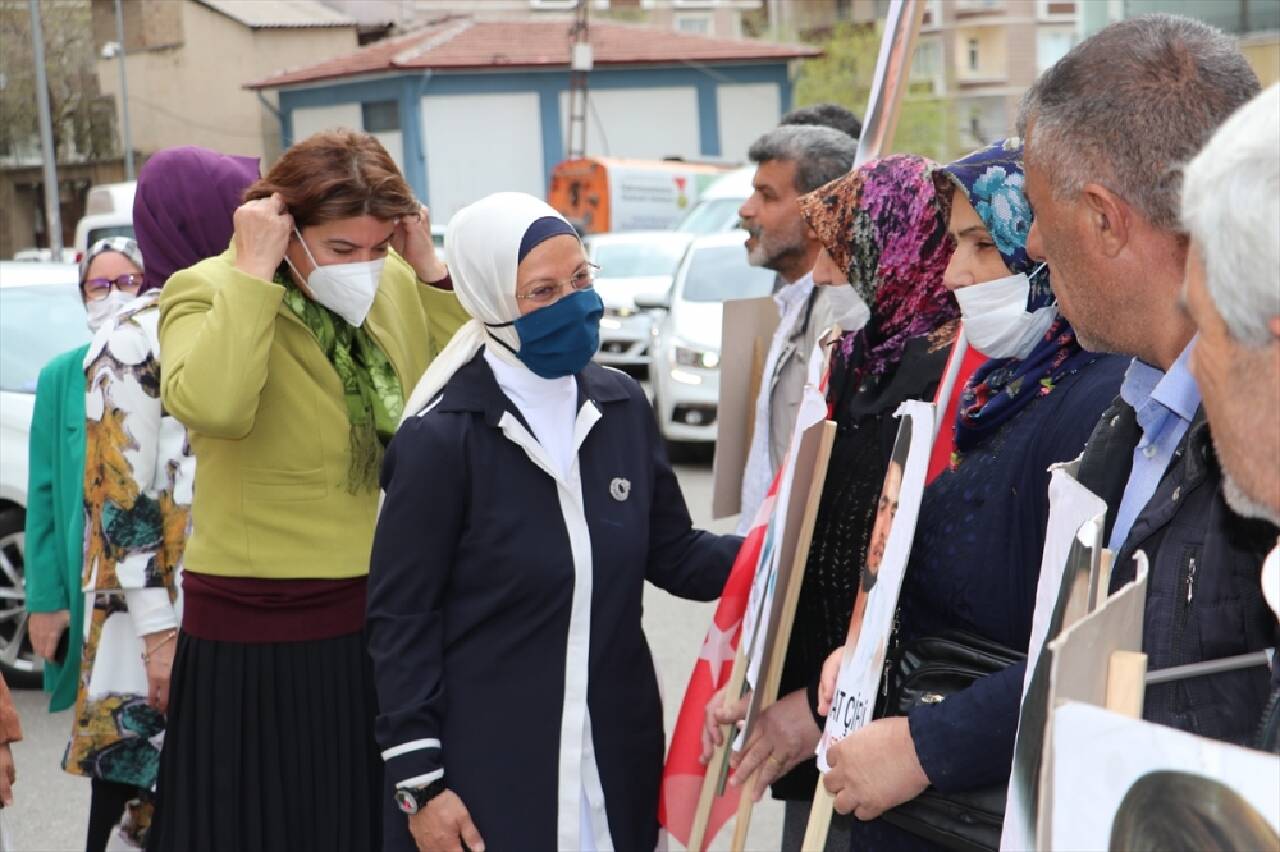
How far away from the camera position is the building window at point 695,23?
70062 mm

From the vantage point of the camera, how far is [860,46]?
160 ft

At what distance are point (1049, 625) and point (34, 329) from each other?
23.3 feet

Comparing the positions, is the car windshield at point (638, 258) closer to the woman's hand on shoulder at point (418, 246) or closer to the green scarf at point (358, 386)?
the woman's hand on shoulder at point (418, 246)

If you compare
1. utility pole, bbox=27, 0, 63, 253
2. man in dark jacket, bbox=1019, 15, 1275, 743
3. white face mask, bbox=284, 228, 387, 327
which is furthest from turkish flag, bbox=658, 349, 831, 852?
utility pole, bbox=27, 0, 63, 253

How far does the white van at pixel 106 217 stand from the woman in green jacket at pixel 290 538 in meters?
12.8

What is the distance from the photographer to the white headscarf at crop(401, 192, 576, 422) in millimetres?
3021

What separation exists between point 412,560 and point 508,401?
361 mm

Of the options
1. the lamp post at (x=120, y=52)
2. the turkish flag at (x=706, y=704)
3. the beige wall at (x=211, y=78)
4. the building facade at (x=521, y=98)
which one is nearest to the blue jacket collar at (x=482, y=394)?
the turkish flag at (x=706, y=704)

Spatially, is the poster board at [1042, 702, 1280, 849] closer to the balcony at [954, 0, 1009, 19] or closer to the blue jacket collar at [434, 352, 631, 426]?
the blue jacket collar at [434, 352, 631, 426]

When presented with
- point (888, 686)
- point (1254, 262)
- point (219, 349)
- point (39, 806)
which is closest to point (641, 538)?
point (888, 686)

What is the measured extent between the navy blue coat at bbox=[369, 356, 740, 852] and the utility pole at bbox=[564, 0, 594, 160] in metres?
39.0

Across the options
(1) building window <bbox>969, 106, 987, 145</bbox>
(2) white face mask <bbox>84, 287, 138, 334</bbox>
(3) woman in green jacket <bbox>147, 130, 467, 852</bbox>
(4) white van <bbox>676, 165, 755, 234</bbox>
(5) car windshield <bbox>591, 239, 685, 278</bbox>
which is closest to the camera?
(3) woman in green jacket <bbox>147, 130, 467, 852</bbox>

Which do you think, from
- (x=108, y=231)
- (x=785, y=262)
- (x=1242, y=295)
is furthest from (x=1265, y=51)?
(x=108, y=231)

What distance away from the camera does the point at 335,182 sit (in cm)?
351
